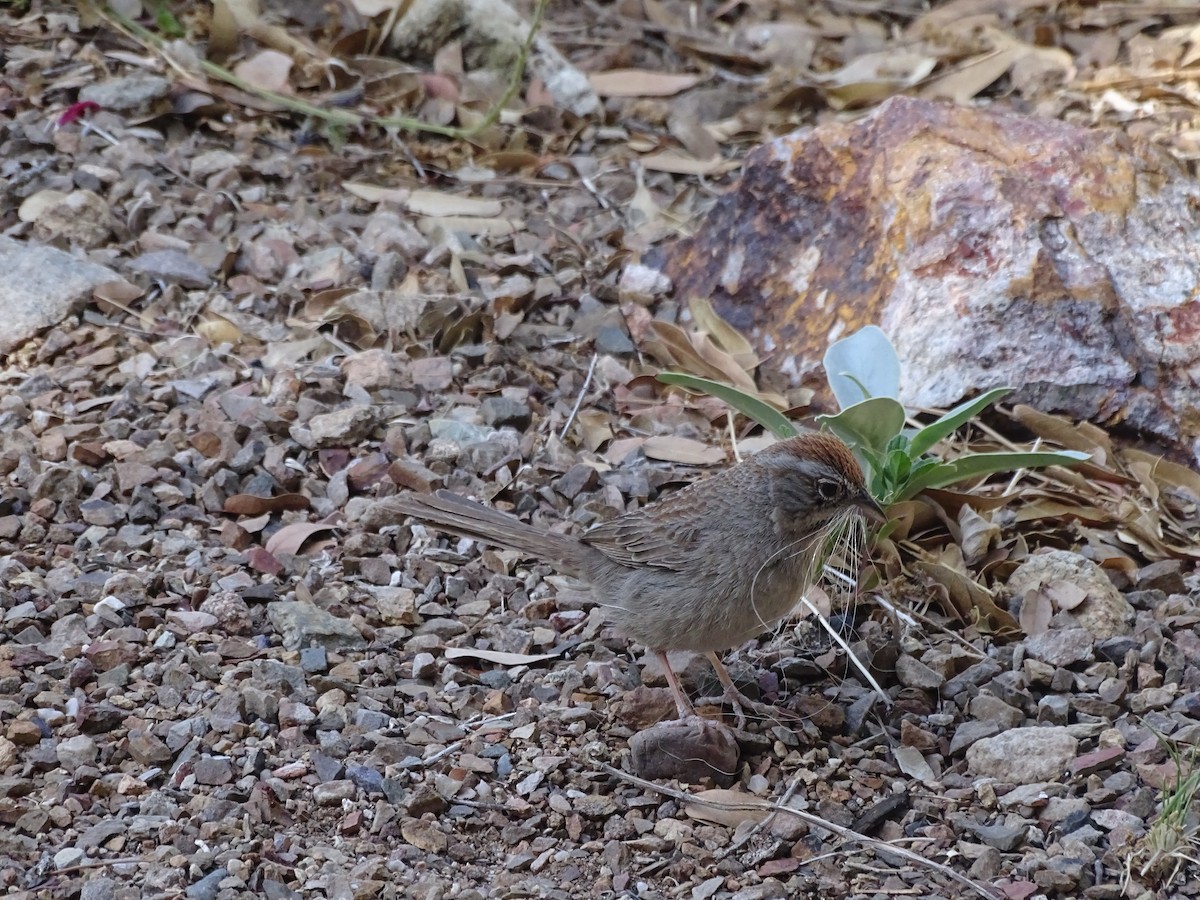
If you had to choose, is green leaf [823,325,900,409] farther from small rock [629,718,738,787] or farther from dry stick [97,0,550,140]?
dry stick [97,0,550,140]

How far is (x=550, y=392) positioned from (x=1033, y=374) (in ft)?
6.41

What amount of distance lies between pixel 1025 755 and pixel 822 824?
659 millimetres

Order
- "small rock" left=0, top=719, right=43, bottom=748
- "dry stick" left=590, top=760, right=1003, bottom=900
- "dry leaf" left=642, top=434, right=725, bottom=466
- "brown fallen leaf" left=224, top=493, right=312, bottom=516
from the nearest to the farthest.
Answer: "dry stick" left=590, top=760, right=1003, bottom=900, "small rock" left=0, top=719, right=43, bottom=748, "brown fallen leaf" left=224, top=493, right=312, bottom=516, "dry leaf" left=642, top=434, right=725, bottom=466

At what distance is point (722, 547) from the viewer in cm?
454

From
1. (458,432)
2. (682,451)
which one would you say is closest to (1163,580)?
(682,451)

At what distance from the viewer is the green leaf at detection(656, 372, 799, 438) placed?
193 inches

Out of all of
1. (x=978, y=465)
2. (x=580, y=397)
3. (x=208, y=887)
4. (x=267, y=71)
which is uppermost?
(x=267, y=71)

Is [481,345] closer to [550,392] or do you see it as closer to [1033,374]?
[550,392]

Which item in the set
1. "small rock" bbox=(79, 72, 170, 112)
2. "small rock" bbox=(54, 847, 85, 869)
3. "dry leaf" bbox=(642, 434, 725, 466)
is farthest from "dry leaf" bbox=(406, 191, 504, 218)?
"small rock" bbox=(54, 847, 85, 869)

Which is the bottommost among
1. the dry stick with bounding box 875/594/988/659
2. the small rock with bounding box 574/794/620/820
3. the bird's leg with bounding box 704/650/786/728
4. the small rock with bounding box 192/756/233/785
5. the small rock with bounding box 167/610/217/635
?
the bird's leg with bounding box 704/650/786/728

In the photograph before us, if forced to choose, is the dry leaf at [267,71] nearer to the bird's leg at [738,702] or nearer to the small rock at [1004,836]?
the bird's leg at [738,702]

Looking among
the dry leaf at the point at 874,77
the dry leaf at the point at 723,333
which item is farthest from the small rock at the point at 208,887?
the dry leaf at the point at 874,77

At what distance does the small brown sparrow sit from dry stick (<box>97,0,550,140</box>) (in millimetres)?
3173

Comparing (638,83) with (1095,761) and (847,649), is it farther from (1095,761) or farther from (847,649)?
(1095,761)
